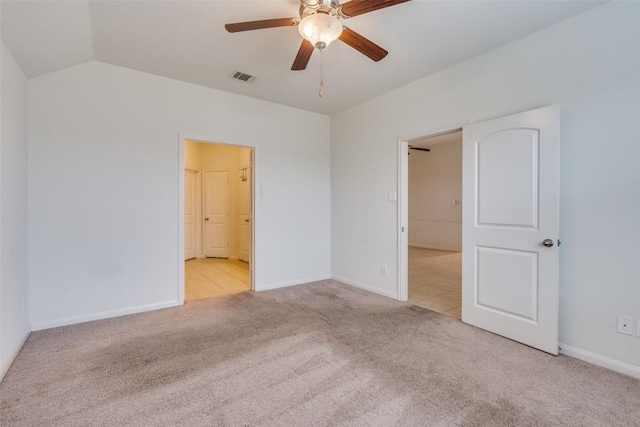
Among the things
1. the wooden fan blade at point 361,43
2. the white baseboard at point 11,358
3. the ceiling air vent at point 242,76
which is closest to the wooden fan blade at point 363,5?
the wooden fan blade at point 361,43

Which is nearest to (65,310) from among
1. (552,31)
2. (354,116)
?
(354,116)

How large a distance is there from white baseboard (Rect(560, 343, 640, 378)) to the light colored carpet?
7 cm

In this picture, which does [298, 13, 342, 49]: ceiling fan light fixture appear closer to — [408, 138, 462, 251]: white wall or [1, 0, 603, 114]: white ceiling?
[1, 0, 603, 114]: white ceiling

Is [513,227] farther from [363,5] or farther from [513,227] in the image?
[363,5]

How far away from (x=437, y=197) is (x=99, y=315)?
8.08 metres

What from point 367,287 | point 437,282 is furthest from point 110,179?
point 437,282

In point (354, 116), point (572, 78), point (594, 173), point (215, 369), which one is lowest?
point (215, 369)

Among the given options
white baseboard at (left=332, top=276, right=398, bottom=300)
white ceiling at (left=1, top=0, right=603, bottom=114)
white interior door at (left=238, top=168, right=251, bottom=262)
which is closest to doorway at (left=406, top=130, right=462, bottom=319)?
white baseboard at (left=332, top=276, right=398, bottom=300)

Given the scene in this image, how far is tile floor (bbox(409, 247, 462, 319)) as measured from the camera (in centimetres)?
367

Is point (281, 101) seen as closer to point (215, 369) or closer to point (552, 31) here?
point (552, 31)

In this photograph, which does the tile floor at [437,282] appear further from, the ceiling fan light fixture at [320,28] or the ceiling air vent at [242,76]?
the ceiling air vent at [242,76]

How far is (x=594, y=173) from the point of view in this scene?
2.29 metres

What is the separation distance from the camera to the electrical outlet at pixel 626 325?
7.00 ft

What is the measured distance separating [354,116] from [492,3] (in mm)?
2414
